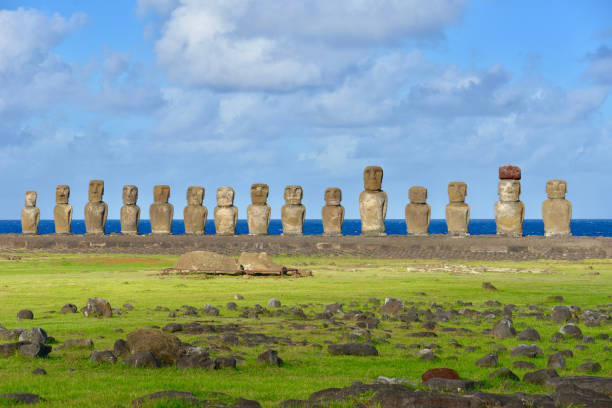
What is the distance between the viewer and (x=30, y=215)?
36688 millimetres

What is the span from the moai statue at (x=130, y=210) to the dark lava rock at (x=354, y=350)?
27737mm

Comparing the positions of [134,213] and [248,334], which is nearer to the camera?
[248,334]

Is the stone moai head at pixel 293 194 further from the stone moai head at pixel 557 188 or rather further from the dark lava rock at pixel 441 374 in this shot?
the dark lava rock at pixel 441 374

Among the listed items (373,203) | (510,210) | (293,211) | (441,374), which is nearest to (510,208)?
(510,210)

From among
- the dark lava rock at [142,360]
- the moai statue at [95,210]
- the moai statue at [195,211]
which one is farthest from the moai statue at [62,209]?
the dark lava rock at [142,360]

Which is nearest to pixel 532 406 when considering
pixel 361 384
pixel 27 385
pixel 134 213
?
pixel 361 384

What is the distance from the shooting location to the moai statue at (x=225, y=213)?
3450 cm

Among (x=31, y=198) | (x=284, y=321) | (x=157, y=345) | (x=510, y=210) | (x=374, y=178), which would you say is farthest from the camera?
(x=31, y=198)

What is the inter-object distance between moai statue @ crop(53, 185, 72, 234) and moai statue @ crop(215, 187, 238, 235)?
7.33m

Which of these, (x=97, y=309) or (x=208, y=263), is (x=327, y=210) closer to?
(x=208, y=263)

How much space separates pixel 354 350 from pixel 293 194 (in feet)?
82.1

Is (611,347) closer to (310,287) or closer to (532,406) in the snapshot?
(532,406)

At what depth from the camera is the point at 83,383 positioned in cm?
713

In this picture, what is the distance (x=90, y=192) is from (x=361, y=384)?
30784mm
